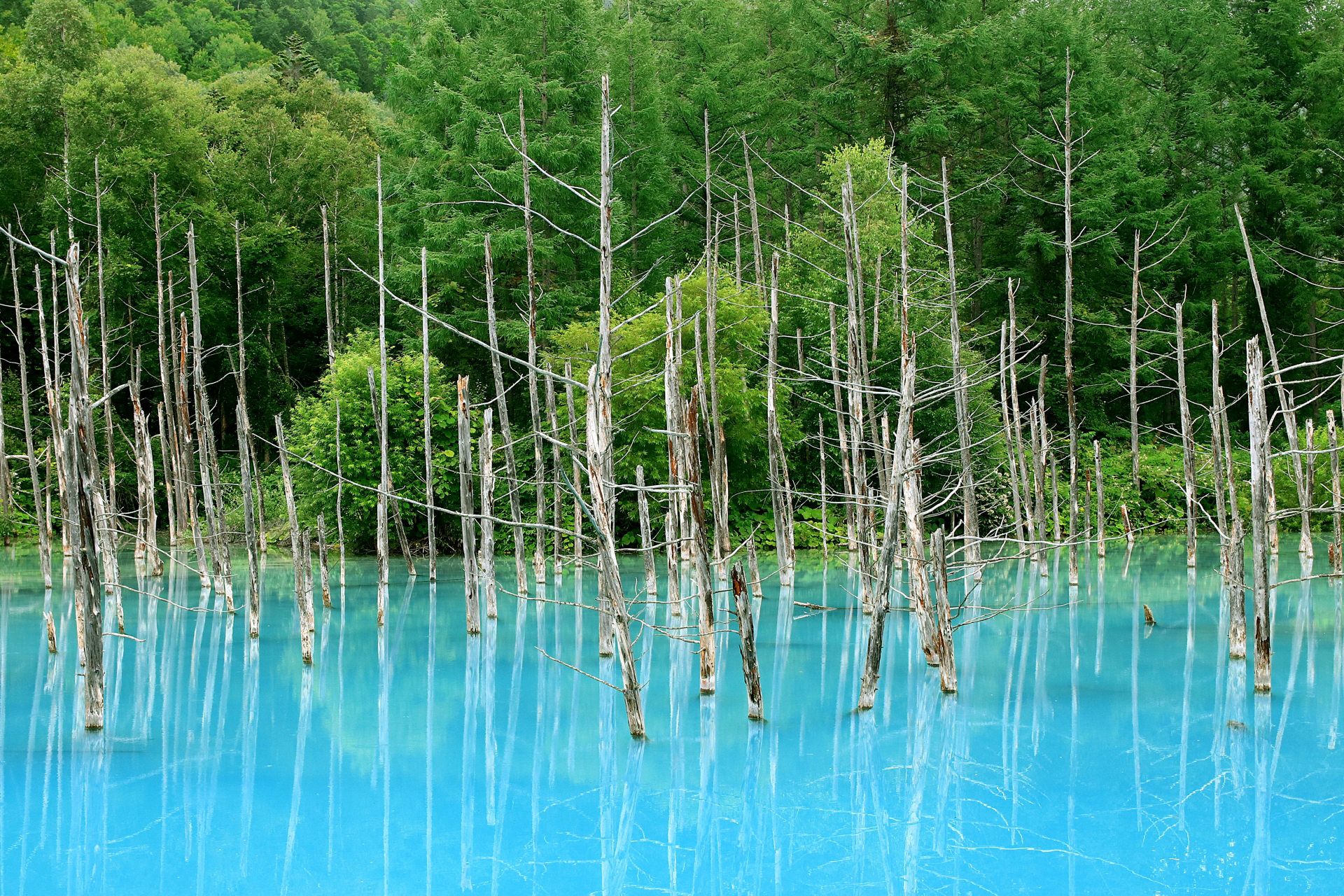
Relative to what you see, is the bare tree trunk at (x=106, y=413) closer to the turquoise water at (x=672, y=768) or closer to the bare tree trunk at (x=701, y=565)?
the turquoise water at (x=672, y=768)

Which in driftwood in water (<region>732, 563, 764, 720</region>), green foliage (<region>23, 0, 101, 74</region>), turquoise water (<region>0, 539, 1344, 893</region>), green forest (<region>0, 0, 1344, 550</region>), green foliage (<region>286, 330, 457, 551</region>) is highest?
green foliage (<region>23, 0, 101, 74</region>)

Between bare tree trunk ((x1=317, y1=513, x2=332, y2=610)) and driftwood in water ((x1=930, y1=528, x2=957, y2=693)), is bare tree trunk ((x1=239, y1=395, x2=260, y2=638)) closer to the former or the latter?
bare tree trunk ((x1=317, y1=513, x2=332, y2=610))

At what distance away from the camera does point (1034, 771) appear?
7898 mm

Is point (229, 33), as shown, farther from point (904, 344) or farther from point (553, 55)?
point (904, 344)

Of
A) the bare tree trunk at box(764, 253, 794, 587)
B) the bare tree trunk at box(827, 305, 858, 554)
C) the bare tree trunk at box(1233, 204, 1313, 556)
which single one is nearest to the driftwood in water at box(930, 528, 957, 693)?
the bare tree trunk at box(827, 305, 858, 554)

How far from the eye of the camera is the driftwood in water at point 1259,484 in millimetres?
8953

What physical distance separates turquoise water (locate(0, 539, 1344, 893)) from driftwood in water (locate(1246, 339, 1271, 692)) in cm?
94

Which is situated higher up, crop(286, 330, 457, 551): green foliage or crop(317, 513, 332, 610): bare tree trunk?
crop(286, 330, 457, 551): green foliage

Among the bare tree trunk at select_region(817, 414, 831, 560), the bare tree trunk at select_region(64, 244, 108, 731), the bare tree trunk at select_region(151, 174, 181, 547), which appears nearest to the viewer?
the bare tree trunk at select_region(64, 244, 108, 731)

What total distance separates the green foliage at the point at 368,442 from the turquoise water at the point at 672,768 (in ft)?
22.6

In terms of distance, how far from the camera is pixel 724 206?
29594 millimetres

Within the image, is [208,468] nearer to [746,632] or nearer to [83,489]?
[83,489]

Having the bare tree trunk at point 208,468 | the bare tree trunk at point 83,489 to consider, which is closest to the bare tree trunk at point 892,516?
the bare tree trunk at point 83,489

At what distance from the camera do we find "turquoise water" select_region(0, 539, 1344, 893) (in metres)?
6.23
